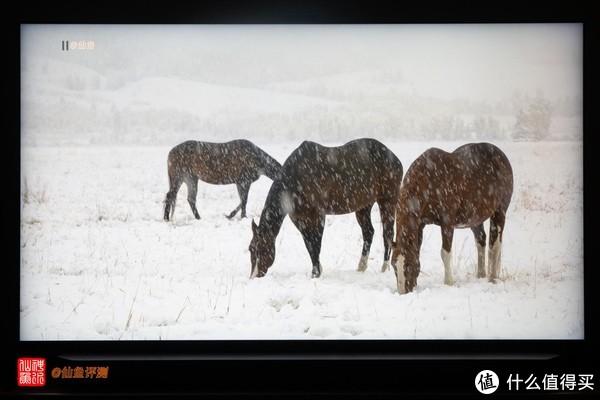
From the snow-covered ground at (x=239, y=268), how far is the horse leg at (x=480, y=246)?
0.16 ft

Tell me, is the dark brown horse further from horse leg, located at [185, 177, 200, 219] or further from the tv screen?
horse leg, located at [185, 177, 200, 219]

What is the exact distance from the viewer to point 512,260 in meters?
5.77

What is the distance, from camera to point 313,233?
229 inches

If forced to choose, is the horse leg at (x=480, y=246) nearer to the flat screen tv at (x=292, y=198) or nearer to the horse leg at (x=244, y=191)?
the flat screen tv at (x=292, y=198)

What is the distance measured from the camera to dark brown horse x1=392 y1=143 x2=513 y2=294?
573 centimetres

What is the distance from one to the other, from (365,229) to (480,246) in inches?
35.9
